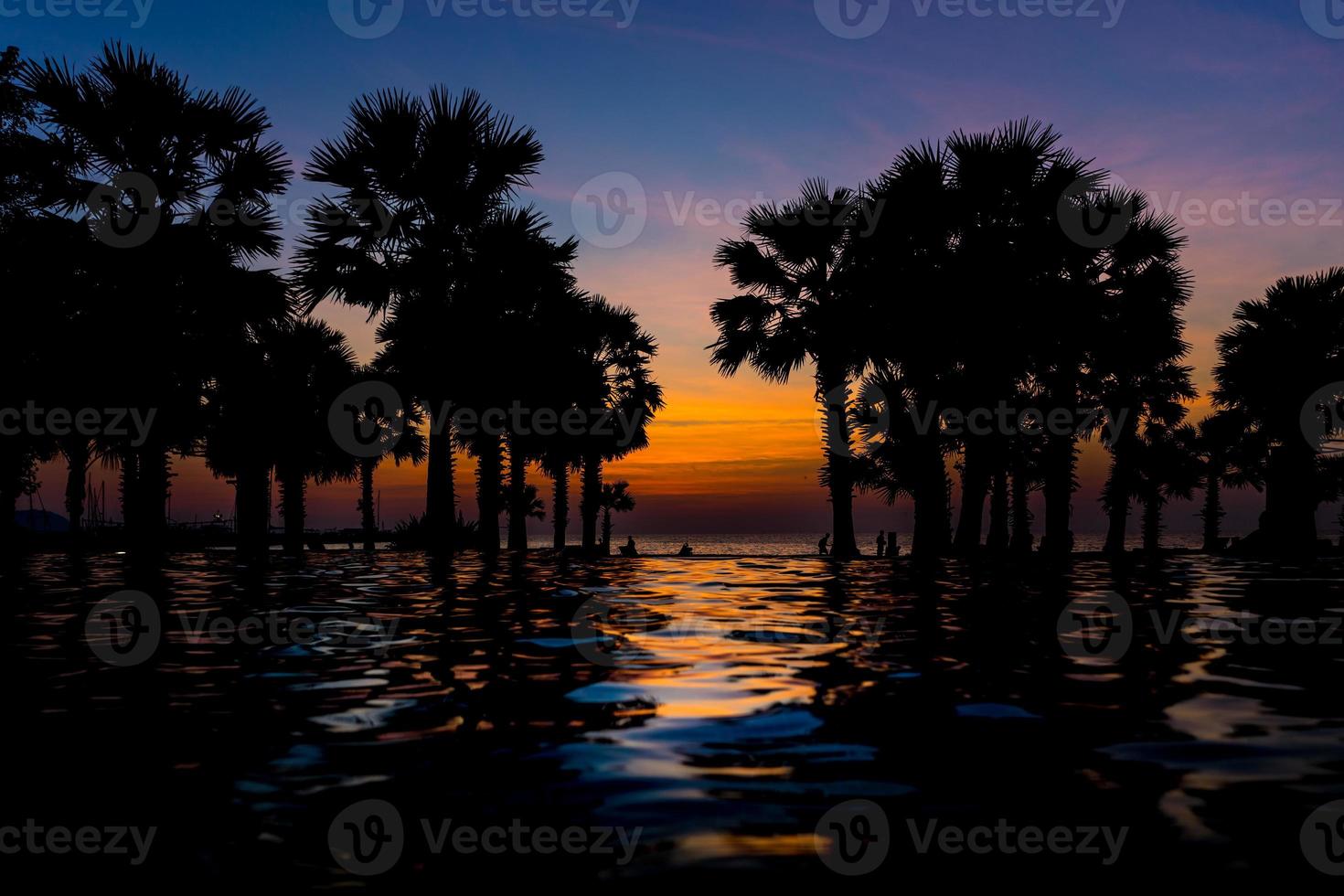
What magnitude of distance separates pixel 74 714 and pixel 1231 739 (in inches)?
200

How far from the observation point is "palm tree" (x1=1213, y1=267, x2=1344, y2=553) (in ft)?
90.4

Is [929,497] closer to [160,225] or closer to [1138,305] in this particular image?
[1138,305]

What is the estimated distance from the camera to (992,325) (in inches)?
856

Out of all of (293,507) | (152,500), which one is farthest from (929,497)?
(293,507)

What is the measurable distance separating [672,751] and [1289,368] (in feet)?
104

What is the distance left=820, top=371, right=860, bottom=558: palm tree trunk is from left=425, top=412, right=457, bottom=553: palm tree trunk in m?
9.85

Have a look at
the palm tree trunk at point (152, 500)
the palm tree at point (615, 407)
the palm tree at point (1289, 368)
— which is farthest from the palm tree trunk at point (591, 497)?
the palm tree at point (1289, 368)

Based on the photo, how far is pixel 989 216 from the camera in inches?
882

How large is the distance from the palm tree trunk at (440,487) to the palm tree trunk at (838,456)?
9848 mm

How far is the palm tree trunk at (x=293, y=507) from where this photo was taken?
101ft

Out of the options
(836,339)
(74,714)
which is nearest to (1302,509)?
(836,339)

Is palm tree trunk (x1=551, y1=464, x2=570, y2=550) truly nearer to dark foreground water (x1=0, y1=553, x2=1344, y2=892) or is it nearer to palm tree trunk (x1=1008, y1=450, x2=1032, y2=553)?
palm tree trunk (x1=1008, y1=450, x2=1032, y2=553)

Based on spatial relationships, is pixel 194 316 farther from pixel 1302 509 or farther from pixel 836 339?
pixel 1302 509

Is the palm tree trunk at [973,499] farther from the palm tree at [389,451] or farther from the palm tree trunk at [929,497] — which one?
the palm tree at [389,451]
